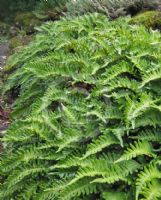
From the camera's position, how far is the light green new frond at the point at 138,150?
3.52m

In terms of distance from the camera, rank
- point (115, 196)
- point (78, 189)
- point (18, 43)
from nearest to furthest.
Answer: point (115, 196) < point (78, 189) < point (18, 43)

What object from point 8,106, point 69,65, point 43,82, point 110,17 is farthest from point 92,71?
point 110,17

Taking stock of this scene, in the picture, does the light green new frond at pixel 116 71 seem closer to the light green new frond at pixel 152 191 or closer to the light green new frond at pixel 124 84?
the light green new frond at pixel 124 84

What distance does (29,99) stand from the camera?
5.73 meters

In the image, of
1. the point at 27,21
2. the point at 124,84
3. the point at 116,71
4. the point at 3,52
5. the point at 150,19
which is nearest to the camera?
the point at 124,84

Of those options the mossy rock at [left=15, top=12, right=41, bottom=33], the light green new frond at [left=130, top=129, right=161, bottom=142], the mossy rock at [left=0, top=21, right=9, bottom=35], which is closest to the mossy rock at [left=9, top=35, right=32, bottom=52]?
the mossy rock at [left=15, top=12, right=41, bottom=33]

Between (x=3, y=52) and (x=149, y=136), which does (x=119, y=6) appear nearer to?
(x=3, y=52)

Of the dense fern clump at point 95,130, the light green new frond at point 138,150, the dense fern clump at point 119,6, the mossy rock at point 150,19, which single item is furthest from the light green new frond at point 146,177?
the dense fern clump at point 119,6

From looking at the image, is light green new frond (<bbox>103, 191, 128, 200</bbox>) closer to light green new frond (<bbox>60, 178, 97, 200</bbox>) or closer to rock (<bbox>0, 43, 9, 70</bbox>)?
light green new frond (<bbox>60, 178, 97, 200</bbox>)

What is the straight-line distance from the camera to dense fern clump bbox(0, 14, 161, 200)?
3.57m

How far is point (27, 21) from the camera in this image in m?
12.3

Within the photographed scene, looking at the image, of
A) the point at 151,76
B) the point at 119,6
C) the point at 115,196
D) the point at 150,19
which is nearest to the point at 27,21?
the point at 119,6

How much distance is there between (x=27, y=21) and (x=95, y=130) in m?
8.75

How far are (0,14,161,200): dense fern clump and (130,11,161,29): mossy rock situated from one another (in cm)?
234
